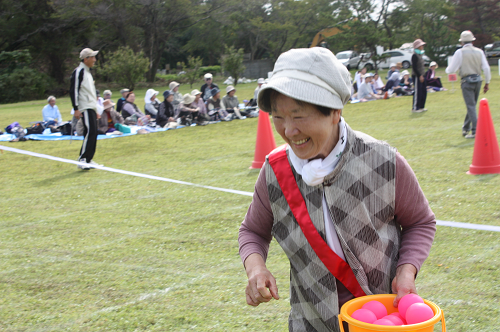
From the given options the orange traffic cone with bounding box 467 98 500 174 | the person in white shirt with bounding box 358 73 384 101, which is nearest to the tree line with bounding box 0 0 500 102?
the person in white shirt with bounding box 358 73 384 101

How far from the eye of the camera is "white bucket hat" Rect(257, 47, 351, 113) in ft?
5.26

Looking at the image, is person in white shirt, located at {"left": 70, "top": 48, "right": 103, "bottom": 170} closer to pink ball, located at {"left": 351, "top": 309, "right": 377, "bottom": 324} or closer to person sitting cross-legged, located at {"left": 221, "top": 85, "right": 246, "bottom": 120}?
person sitting cross-legged, located at {"left": 221, "top": 85, "right": 246, "bottom": 120}

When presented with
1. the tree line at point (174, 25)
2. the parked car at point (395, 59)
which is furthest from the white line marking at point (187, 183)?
the parked car at point (395, 59)

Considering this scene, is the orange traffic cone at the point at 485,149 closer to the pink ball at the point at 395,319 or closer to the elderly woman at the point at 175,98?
the pink ball at the point at 395,319

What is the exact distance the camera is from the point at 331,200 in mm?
1720

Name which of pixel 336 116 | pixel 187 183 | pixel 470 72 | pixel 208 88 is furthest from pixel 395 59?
pixel 336 116

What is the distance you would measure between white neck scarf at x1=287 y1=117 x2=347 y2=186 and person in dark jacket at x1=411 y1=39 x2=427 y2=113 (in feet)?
44.5

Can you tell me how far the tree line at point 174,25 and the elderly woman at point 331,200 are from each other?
3743cm

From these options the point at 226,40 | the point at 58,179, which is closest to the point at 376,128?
the point at 58,179

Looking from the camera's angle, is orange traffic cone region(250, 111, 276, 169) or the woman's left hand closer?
the woman's left hand

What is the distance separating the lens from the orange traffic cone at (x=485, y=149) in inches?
271

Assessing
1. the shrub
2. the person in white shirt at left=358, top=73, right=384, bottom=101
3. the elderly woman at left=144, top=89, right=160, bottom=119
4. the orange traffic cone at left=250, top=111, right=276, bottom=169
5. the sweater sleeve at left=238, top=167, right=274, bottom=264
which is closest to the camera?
the sweater sleeve at left=238, top=167, right=274, bottom=264

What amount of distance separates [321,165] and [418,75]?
1415cm

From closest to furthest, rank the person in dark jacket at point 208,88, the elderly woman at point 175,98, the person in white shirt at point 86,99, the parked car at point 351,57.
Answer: the person in white shirt at point 86,99
the elderly woman at point 175,98
the person in dark jacket at point 208,88
the parked car at point 351,57
